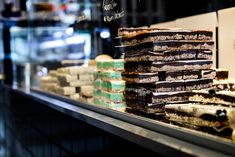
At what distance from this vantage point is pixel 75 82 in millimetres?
3496

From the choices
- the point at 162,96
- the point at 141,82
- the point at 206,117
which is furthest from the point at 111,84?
the point at 206,117

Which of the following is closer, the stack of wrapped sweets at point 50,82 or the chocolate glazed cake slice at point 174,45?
the chocolate glazed cake slice at point 174,45

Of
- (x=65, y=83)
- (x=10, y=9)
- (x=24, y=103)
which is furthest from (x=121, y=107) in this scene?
(x=10, y=9)

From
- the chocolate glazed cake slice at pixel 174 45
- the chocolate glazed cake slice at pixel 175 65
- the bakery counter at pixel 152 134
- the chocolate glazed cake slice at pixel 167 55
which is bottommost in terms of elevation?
the bakery counter at pixel 152 134

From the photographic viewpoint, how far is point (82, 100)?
3.12m

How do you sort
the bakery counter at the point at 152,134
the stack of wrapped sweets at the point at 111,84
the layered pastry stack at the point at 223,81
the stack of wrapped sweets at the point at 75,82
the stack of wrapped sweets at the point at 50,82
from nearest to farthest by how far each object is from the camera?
the bakery counter at the point at 152,134, the layered pastry stack at the point at 223,81, the stack of wrapped sweets at the point at 111,84, the stack of wrapped sweets at the point at 75,82, the stack of wrapped sweets at the point at 50,82

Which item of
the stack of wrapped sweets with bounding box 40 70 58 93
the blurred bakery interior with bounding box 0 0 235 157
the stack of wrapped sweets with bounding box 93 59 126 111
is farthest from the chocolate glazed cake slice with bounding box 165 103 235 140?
the stack of wrapped sweets with bounding box 40 70 58 93

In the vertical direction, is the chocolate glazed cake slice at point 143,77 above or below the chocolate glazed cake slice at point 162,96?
above

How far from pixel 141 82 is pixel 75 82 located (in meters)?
1.50

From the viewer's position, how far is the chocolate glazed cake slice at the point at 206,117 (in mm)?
1539

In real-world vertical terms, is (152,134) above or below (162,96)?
below

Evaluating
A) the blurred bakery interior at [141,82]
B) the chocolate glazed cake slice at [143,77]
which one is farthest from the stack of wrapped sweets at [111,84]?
the chocolate glazed cake slice at [143,77]

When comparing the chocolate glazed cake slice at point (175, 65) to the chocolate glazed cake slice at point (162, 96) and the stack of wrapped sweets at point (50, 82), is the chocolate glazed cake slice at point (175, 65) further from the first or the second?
the stack of wrapped sweets at point (50, 82)

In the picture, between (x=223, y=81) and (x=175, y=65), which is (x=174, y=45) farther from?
(x=223, y=81)
